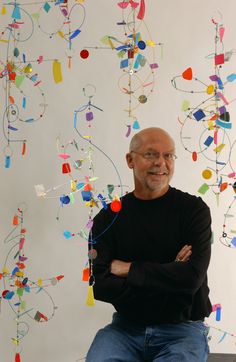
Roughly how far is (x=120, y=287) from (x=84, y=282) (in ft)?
1.99

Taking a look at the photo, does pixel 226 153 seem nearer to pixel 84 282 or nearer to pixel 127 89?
pixel 127 89

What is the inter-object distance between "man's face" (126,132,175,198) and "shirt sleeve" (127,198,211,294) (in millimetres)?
238

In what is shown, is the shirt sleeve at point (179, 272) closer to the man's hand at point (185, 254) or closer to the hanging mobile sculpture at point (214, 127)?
the man's hand at point (185, 254)

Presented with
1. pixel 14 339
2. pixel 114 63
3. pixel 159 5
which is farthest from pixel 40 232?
pixel 159 5

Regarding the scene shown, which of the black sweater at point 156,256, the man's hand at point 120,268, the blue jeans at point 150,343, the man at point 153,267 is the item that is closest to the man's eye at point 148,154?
the man at point 153,267

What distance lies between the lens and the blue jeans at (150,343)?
77.5 inches

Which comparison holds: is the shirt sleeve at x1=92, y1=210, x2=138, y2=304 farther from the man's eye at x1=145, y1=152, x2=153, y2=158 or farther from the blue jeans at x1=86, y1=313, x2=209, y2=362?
the man's eye at x1=145, y1=152, x2=153, y2=158

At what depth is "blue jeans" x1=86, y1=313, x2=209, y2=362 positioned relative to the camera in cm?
197

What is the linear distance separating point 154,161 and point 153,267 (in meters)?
0.45

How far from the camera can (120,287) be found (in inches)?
80.1

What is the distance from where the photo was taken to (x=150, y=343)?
205cm

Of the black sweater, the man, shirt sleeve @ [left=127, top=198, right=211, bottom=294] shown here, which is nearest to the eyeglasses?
the man

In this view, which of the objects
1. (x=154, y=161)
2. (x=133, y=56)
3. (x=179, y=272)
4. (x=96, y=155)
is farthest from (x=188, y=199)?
(x=133, y=56)

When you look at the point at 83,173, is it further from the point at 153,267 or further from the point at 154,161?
the point at 153,267
